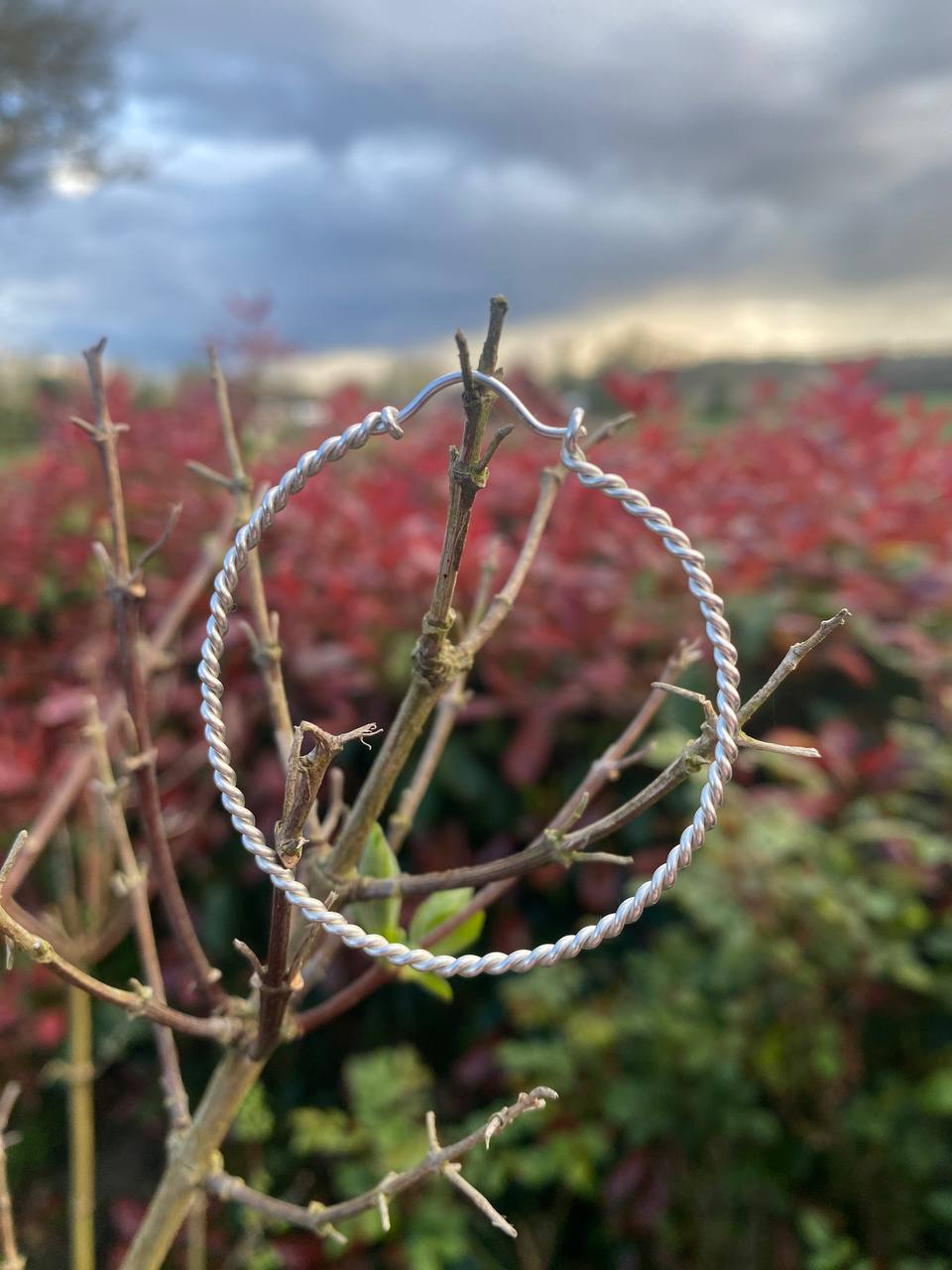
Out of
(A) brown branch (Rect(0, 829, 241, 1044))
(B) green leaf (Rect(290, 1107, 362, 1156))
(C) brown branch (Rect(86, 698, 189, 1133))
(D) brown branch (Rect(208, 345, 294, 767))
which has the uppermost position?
(D) brown branch (Rect(208, 345, 294, 767))

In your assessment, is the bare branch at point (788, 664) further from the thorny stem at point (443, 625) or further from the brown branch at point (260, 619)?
the brown branch at point (260, 619)

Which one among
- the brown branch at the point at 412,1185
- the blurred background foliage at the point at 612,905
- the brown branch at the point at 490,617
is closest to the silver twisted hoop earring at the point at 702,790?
the brown branch at the point at 412,1185

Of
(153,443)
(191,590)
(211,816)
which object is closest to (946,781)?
(191,590)

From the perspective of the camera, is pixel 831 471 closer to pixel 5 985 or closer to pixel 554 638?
pixel 554 638

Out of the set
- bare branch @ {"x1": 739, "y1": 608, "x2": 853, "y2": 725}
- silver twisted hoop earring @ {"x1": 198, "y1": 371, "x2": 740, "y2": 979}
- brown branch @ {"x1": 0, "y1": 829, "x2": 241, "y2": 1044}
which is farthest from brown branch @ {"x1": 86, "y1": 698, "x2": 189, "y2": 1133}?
bare branch @ {"x1": 739, "y1": 608, "x2": 853, "y2": 725}

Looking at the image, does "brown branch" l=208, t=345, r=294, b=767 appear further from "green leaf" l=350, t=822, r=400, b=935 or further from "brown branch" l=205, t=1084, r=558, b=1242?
"brown branch" l=205, t=1084, r=558, b=1242

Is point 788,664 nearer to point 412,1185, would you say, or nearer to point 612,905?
point 412,1185
